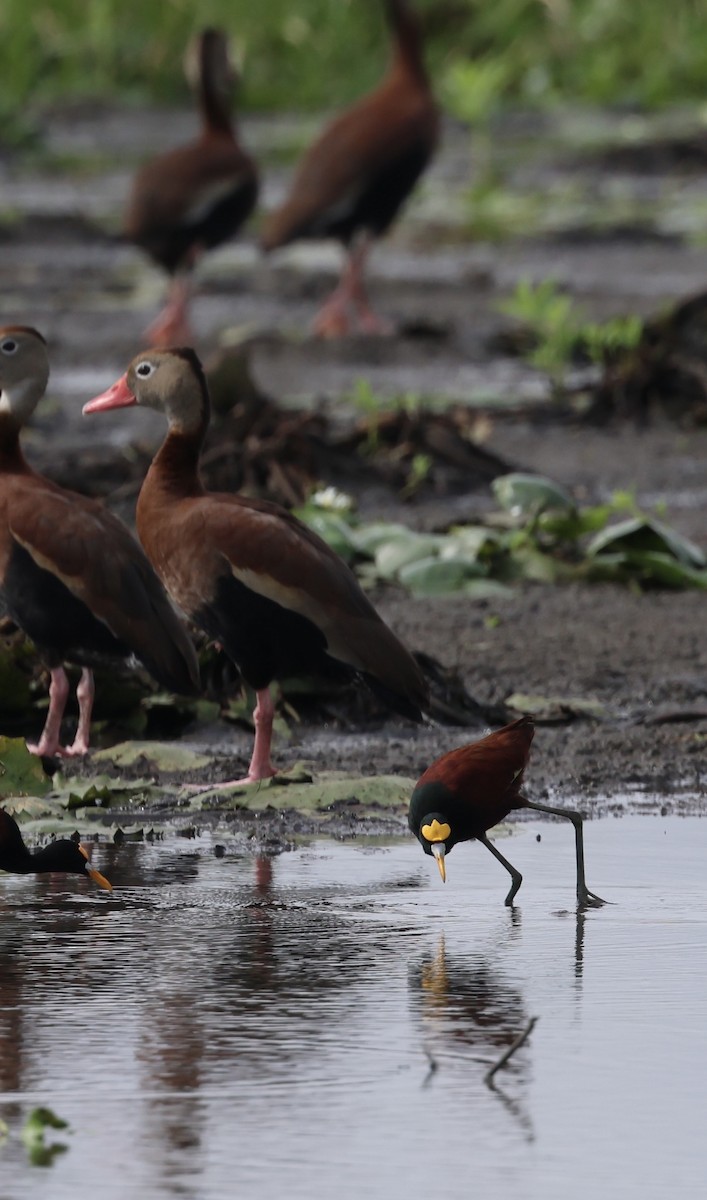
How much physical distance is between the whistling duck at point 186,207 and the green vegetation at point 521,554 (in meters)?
6.31

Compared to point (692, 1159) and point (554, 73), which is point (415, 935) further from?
point (554, 73)

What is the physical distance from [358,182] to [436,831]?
10749 mm

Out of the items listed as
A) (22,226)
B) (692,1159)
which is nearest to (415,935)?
(692,1159)

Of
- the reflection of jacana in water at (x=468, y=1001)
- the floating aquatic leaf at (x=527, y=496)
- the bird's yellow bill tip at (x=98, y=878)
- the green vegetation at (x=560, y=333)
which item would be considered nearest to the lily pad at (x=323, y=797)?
the bird's yellow bill tip at (x=98, y=878)

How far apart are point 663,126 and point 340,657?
1965cm

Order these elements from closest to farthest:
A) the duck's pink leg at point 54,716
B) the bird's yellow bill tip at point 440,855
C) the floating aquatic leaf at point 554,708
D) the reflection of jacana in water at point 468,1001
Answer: the reflection of jacana in water at point 468,1001
the bird's yellow bill tip at point 440,855
the duck's pink leg at point 54,716
the floating aquatic leaf at point 554,708

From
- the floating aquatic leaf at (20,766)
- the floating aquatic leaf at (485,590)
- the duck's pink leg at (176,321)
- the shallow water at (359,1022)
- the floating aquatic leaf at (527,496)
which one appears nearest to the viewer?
the shallow water at (359,1022)

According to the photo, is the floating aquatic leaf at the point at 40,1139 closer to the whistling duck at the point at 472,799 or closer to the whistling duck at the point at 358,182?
the whistling duck at the point at 472,799

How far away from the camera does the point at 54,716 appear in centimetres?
A: 684

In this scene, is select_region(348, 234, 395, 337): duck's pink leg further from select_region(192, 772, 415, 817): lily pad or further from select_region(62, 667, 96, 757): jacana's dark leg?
select_region(192, 772, 415, 817): lily pad

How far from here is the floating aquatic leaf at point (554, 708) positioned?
279 inches

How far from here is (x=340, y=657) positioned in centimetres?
653

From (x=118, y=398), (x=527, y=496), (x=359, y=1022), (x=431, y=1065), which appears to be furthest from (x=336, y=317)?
(x=431, y=1065)

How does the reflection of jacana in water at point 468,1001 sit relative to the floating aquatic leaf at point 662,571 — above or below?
below
